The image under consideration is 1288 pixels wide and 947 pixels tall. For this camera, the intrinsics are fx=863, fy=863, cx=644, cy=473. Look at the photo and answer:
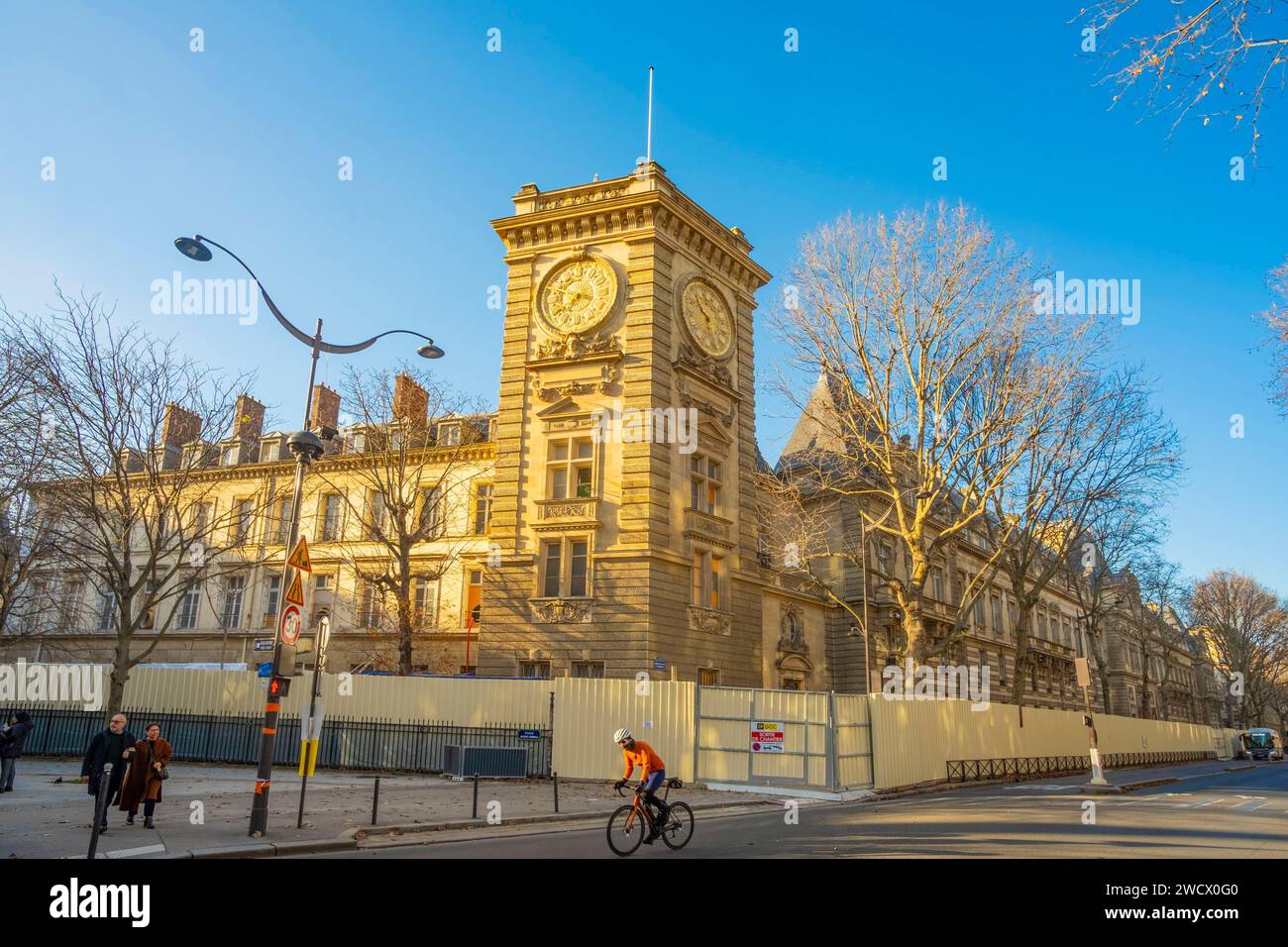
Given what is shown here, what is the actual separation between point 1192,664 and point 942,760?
93.6 metres

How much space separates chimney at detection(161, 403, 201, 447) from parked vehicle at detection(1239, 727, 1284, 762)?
261ft

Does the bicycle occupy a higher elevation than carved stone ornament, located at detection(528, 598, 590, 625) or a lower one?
lower

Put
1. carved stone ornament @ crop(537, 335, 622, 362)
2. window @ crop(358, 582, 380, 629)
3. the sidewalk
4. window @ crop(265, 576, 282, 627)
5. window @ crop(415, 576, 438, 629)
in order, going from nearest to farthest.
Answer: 1. the sidewalk
2. carved stone ornament @ crop(537, 335, 622, 362)
3. window @ crop(415, 576, 438, 629)
4. window @ crop(358, 582, 380, 629)
5. window @ crop(265, 576, 282, 627)

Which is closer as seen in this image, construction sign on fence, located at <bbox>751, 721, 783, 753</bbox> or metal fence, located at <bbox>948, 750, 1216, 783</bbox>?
construction sign on fence, located at <bbox>751, 721, 783, 753</bbox>

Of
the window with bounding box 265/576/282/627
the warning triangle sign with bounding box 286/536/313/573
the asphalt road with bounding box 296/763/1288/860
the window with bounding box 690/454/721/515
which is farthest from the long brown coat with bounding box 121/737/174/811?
the window with bounding box 265/576/282/627

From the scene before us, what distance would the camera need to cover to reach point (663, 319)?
31.1 m

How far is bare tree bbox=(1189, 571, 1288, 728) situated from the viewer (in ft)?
228

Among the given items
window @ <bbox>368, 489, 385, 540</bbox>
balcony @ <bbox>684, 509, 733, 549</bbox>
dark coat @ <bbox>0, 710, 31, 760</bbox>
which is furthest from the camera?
window @ <bbox>368, 489, 385, 540</bbox>

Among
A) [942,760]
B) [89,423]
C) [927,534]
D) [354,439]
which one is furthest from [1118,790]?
[354,439]

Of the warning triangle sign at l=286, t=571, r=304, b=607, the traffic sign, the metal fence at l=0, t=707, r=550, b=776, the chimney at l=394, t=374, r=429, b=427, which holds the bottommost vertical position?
the metal fence at l=0, t=707, r=550, b=776

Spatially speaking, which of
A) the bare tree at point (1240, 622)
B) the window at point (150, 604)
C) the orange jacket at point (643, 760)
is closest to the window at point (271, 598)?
the window at point (150, 604)

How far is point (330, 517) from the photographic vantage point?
140 feet

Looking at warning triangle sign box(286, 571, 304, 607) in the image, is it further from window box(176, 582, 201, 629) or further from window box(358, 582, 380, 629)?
window box(176, 582, 201, 629)
